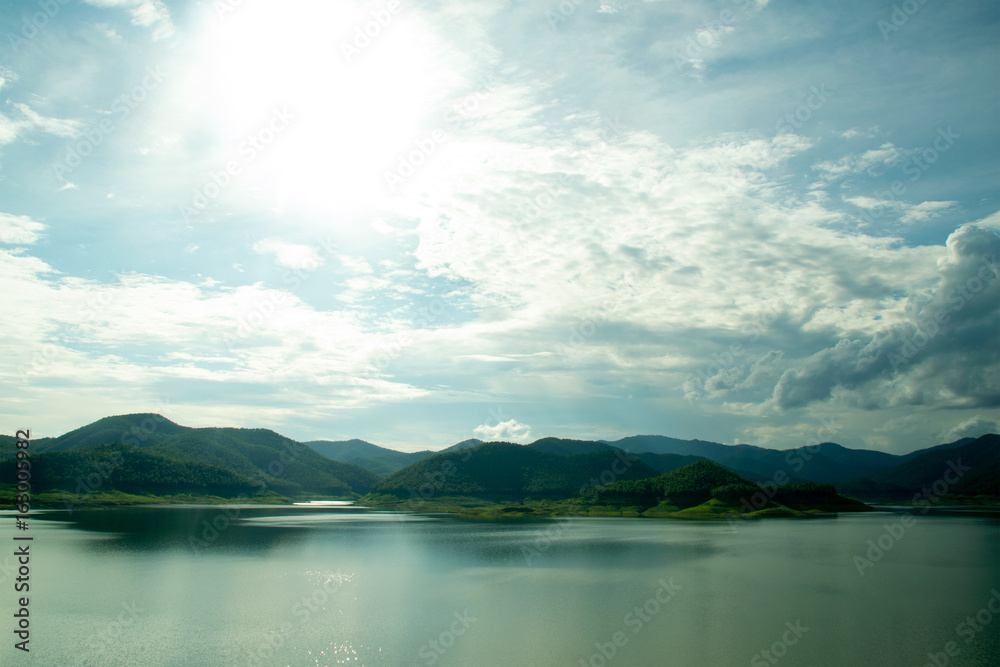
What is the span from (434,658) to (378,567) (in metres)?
31.7

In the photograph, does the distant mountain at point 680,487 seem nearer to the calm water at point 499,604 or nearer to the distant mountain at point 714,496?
the distant mountain at point 714,496

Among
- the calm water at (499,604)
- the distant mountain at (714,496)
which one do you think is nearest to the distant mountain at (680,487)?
the distant mountain at (714,496)

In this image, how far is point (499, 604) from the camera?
4081 cm

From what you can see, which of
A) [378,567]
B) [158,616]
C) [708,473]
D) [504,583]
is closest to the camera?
[158,616]

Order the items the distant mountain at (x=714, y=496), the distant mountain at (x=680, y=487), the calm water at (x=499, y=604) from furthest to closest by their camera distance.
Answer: the distant mountain at (x=680, y=487)
the distant mountain at (x=714, y=496)
the calm water at (x=499, y=604)

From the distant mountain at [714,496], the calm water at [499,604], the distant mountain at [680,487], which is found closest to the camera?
the calm water at [499,604]

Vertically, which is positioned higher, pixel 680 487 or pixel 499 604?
pixel 499 604

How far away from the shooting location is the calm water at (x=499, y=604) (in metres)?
30.1

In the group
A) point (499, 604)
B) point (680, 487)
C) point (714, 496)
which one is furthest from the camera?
point (680, 487)

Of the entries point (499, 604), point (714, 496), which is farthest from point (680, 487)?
point (499, 604)

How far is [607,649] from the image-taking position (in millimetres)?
30531

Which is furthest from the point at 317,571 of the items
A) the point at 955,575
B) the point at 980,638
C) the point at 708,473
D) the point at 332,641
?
the point at 708,473

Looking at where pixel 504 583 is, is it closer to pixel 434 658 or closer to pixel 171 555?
pixel 434 658

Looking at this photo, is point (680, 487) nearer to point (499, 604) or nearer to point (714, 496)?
point (714, 496)
